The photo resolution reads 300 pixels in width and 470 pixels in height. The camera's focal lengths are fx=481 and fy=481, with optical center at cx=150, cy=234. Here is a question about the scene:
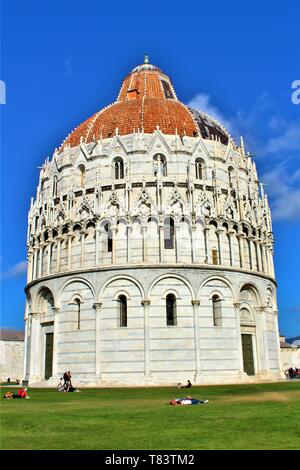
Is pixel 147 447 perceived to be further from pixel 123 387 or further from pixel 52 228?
pixel 52 228

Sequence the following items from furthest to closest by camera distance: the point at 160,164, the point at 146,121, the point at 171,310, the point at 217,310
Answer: the point at 146,121 → the point at 160,164 → the point at 217,310 → the point at 171,310

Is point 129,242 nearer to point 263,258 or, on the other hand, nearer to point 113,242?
point 113,242

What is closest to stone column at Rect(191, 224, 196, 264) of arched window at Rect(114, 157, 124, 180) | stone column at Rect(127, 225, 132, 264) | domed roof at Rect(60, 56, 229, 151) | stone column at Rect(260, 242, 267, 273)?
stone column at Rect(127, 225, 132, 264)

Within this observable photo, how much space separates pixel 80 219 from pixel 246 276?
595 inches

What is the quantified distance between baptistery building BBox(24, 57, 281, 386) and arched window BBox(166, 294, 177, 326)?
0.09 meters

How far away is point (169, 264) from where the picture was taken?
38094 millimetres

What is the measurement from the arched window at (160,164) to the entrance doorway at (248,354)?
15771mm

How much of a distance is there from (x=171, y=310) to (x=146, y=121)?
18.2m

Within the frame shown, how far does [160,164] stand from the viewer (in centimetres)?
4184

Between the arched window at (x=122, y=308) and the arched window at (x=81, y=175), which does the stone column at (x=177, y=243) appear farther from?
the arched window at (x=81, y=175)

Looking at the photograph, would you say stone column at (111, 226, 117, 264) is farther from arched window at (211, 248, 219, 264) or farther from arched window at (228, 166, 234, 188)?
arched window at (228, 166, 234, 188)

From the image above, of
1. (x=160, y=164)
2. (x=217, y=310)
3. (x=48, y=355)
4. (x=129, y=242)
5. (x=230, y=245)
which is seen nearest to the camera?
(x=129, y=242)

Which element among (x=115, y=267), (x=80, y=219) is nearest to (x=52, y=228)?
(x=80, y=219)

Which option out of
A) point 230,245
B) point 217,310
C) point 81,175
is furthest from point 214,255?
point 81,175
